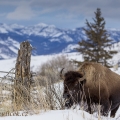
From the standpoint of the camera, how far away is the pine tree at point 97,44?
36.4 metres

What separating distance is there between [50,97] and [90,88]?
113cm

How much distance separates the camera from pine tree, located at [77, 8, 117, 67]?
36406 mm

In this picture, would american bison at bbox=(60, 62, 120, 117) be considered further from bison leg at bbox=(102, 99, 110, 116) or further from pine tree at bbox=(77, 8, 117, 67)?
pine tree at bbox=(77, 8, 117, 67)

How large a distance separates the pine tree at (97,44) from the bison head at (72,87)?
2880 centimetres

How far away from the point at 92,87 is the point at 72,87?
73cm

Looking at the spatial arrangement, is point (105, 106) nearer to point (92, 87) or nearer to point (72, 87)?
point (92, 87)

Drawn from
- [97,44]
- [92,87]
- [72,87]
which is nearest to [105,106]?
[92,87]

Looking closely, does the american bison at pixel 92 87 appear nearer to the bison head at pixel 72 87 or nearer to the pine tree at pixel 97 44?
the bison head at pixel 72 87

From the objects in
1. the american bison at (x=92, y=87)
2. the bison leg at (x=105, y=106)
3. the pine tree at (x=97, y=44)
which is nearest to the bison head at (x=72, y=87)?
the american bison at (x=92, y=87)

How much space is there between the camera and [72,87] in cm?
687

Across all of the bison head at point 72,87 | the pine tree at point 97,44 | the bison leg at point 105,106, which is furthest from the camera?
the pine tree at point 97,44

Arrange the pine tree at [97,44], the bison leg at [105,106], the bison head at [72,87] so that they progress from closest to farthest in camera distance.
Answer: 1. the bison head at [72,87]
2. the bison leg at [105,106]
3. the pine tree at [97,44]

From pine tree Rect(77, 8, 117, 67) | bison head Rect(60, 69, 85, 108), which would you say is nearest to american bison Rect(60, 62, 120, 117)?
bison head Rect(60, 69, 85, 108)

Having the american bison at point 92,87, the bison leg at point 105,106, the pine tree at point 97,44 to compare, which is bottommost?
the bison leg at point 105,106
